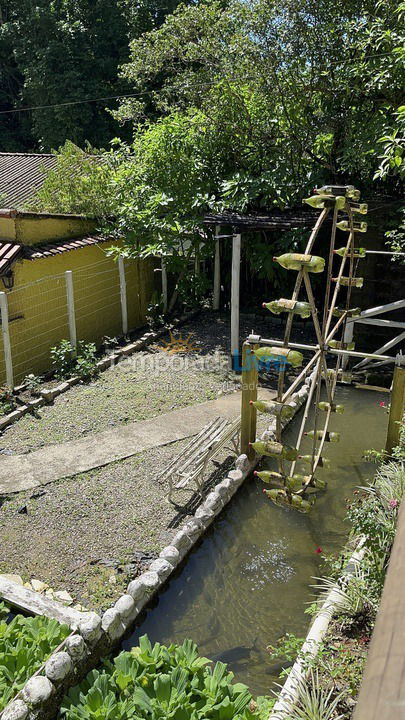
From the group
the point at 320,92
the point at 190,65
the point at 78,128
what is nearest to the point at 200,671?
the point at 320,92

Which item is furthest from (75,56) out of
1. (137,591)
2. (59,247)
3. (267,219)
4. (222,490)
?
(137,591)

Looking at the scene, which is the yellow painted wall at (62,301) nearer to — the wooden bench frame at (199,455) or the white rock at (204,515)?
the wooden bench frame at (199,455)

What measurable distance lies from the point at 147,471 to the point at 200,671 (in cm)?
326

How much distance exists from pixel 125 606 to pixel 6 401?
4.99 meters

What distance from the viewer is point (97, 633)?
4676 millimetres

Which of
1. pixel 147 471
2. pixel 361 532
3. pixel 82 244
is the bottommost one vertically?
pixel 147 471

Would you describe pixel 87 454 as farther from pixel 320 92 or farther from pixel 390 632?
pixel 320 92

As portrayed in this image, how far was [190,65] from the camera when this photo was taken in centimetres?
1469

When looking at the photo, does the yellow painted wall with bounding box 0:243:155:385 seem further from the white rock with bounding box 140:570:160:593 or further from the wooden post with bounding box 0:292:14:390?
the white rock with bounding box 140:570:160:593

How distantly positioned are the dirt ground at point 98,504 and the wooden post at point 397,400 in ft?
7.31

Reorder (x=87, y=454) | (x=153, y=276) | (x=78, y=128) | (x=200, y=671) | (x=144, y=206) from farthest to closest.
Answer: (x=78, y=128), (x=153, y=276), (x=144, y=206), (x=87, y=454), (x=200, y=671)

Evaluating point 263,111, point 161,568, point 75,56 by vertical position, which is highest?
point 75,56

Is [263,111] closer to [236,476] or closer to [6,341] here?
[6,341]

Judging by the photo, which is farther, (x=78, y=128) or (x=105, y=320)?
(x=78, y=128)
